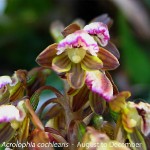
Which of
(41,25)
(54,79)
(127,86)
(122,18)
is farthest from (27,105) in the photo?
(41,25)

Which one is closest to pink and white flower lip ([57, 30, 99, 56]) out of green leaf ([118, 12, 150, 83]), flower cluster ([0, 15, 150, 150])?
flower cluster ([0, 15, 150, 150])

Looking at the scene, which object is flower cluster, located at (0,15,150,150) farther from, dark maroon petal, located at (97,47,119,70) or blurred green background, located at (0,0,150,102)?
blurred green background, located at (0,0,150,102)

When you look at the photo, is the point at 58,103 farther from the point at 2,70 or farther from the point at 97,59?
the point at 2,70

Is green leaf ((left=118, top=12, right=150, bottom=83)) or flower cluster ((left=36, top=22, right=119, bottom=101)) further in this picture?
green leaf ((left=118, top=12, right=150, bottom=83))

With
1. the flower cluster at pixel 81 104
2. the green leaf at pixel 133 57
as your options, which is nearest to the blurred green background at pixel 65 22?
the green leaf at pixel 133 57

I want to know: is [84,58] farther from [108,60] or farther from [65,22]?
[65,22]

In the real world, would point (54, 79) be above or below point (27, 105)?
above

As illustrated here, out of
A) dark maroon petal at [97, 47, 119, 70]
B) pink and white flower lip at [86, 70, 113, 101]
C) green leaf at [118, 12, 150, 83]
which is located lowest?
pink and white flower lip at [86, 70, 113, 101]
